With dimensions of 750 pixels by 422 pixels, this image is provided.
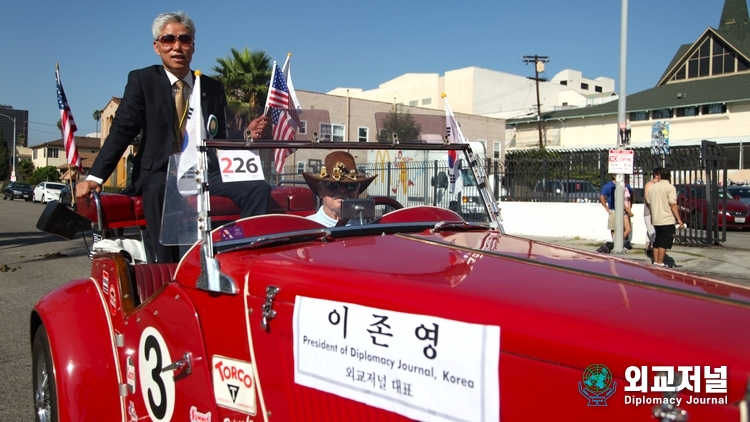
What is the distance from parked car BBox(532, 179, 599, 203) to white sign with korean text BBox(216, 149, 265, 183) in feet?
46.1

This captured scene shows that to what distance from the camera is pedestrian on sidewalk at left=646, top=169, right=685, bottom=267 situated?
10.2m

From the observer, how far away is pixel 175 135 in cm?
353

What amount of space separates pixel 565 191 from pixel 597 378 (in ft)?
50.1

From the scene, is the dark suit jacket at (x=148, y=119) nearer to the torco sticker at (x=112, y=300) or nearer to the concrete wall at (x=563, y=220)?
the torco sticker at (x=112, y=300)

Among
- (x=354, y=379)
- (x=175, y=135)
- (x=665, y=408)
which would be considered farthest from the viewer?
(x=175, y=135)

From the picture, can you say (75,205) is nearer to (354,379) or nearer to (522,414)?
(354,379)

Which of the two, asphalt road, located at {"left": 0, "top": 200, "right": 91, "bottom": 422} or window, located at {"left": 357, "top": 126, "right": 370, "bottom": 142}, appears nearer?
window, located at {"left": 357, "top": 126, "right": 370, "bottom": 142}

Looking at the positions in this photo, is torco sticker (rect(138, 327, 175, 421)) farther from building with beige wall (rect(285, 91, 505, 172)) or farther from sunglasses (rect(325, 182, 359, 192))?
sunglasses (rect(325, 182, 359, 192))

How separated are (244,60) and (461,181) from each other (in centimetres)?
2383

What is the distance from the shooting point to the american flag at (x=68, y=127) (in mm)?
4633

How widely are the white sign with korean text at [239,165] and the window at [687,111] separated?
42.4 metres

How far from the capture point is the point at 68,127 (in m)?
4.79

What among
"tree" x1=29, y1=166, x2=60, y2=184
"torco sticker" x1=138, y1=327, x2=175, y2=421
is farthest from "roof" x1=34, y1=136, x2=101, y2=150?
"torco sticker" x1=138, y1=327, x2=175, y2=421

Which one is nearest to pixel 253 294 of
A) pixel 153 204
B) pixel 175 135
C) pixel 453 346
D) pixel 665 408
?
pixel 453 346
